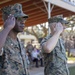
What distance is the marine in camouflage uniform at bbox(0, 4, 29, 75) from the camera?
2506 mm

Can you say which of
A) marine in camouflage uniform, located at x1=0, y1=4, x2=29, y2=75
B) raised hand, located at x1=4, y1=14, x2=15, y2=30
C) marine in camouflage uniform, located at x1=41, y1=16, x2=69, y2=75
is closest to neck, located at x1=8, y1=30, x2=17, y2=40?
marine in camouflage uniform, located at x1=0, y1=4, x2=29, y2=75

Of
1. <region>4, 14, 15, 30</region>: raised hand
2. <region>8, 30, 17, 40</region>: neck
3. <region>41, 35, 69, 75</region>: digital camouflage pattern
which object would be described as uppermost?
<region>4, 14, 15, 30</region>: raised hand

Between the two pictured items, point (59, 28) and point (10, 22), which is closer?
point (10, 22)

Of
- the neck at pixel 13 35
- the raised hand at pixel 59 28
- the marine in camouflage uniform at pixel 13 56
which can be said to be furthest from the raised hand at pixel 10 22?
the raised hand at pixel 59 28

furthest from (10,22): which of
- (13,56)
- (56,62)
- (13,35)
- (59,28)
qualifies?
(56,62)

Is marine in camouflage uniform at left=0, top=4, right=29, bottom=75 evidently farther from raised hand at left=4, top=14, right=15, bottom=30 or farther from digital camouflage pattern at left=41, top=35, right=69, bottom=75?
digital camouflage pattern at left=41, top=35, right=69, bottom=75

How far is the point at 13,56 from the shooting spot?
2547 mm

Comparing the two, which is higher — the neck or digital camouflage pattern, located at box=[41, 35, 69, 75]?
the neck

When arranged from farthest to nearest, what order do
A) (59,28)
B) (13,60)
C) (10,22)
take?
(59,28) < (13,60) < (10,22)

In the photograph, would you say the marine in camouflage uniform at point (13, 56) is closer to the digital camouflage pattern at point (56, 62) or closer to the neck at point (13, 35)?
the neck at point (13, 35)

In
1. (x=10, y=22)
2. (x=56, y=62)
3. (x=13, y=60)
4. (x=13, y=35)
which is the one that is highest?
(x=10, y=22)

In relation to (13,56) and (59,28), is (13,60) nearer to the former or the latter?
(13,56)

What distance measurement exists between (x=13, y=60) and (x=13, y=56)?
4cm

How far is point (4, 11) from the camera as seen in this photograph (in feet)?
8.76
